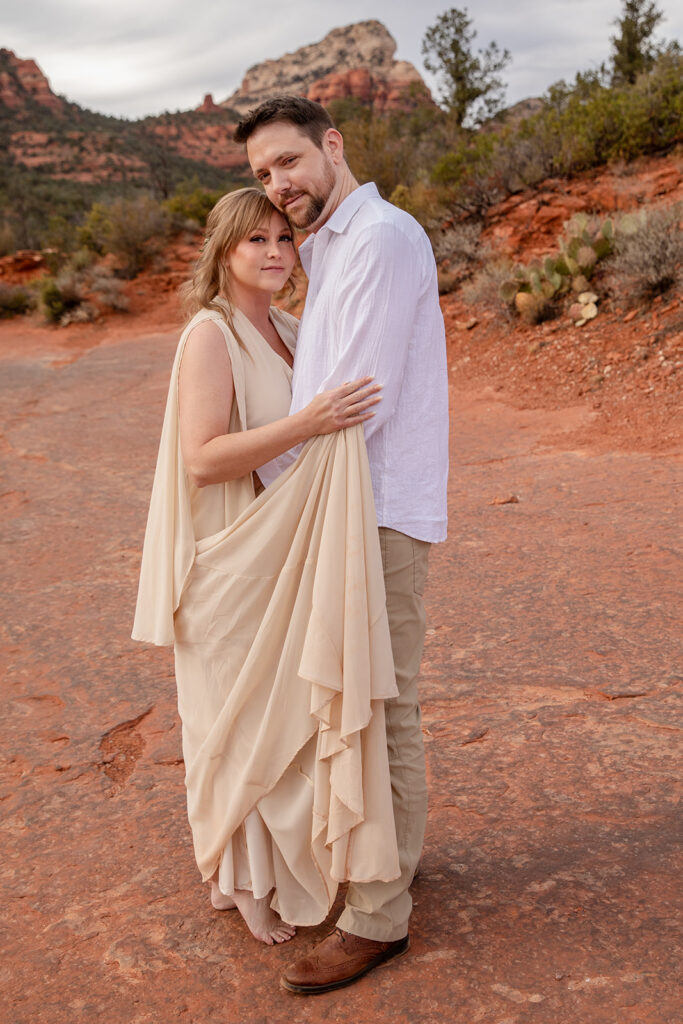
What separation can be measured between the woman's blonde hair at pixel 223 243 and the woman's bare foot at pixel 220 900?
139cm

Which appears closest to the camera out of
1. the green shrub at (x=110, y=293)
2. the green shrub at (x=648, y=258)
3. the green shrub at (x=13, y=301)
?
the green shrub at (x=648, y=258)

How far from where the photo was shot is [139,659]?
362 cm

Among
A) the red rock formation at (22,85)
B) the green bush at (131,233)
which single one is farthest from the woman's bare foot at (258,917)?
the red rock formation at (22,85)

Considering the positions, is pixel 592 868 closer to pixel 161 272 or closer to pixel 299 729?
pixel 299 729

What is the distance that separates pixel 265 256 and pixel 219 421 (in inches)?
17.1

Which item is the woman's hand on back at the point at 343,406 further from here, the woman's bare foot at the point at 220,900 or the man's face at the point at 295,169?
the woman's bare foot at the point at 220,900

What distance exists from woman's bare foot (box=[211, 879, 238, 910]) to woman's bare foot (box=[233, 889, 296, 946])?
117 millimetres

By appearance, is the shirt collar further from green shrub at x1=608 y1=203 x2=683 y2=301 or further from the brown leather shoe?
green shrub at x1=608 y1=203 x2=683 y2=301

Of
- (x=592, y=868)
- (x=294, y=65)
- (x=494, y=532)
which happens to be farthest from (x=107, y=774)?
(x=294, y=65)

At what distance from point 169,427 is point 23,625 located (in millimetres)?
2364

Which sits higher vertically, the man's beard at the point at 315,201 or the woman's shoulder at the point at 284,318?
the man's beard at the point at 315,201

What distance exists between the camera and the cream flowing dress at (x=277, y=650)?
1750mm

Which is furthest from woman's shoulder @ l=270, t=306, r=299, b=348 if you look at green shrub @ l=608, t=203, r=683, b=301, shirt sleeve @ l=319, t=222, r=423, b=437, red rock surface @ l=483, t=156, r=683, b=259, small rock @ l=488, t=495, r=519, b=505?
red rock surface @ l=483, t=156, r=683, b=259

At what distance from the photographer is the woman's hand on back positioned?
1705mm
